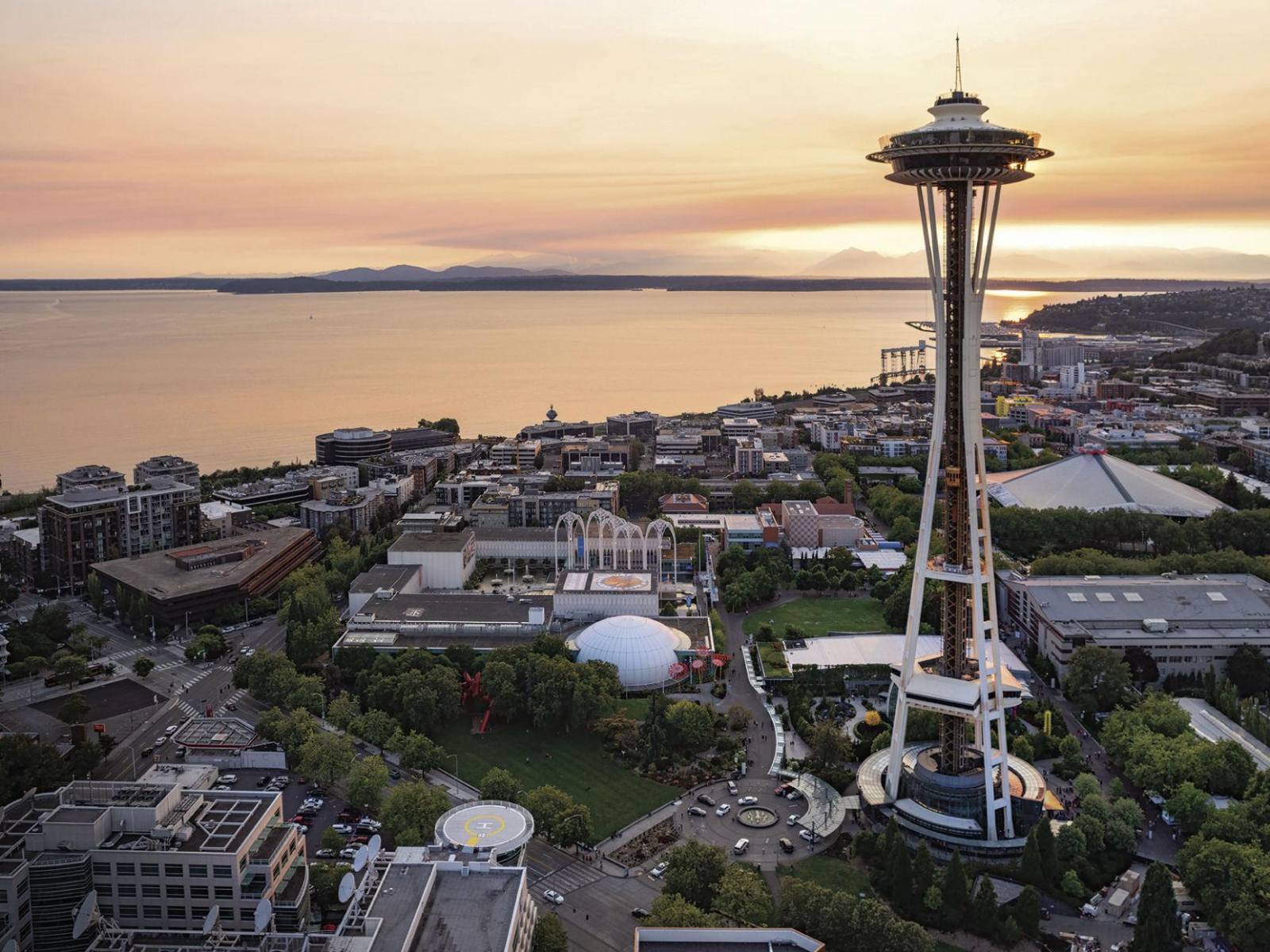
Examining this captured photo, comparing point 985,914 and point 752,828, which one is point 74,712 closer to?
point 752,828

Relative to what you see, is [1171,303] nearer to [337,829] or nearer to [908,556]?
[908,556]

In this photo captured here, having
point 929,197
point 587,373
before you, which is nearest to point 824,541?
point 929,197

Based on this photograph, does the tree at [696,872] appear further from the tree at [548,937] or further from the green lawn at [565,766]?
the green lawn at [565,766]

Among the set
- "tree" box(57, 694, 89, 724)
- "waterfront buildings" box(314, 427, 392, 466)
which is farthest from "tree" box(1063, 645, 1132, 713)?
"waterfront buildings" box(314, 427, 392, 466)

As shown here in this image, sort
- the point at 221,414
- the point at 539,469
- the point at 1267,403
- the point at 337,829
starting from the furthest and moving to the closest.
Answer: the point at 221,414 → the point at 1267,403 → the point at 539,469 → the point at 337,829

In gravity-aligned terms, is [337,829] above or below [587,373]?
below
